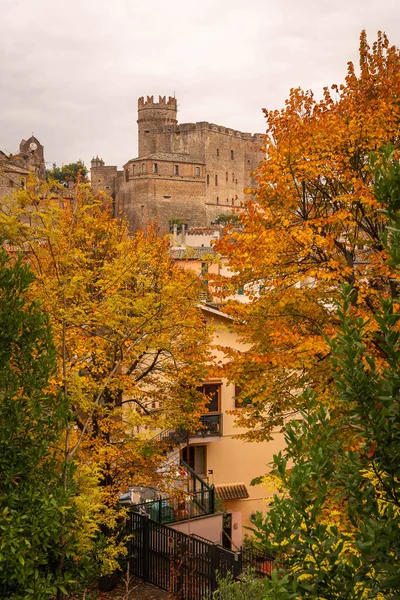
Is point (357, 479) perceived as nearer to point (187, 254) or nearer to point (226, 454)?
point (187, 254)

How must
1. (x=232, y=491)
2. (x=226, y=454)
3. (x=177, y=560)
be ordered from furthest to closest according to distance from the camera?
(x=226, y=454) → (x=232, y=491) → (x=177, y=560)

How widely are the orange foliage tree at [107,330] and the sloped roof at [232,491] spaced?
934 cm

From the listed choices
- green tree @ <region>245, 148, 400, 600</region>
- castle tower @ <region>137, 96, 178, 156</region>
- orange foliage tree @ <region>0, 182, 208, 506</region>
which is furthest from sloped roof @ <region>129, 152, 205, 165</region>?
green tree @ <region>245, 148, 400, 600</region>

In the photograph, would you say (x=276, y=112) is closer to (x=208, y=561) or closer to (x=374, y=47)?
(x=374, y=47)

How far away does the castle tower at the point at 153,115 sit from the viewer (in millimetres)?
125375

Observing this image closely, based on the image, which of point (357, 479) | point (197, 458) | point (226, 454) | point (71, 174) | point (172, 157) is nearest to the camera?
point (357, 479)

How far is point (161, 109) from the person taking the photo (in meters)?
127

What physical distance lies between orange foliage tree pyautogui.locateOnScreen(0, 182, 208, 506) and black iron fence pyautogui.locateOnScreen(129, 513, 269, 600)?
1.92 metres

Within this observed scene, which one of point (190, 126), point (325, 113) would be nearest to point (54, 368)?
point (325, 113)

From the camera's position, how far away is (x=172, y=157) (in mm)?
114125

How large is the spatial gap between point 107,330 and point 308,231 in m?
6.37

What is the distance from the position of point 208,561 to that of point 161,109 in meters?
→ 117

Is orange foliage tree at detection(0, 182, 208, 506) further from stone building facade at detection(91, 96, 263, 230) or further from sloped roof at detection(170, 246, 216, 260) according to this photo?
stone building facade at detection(91, 96, 263, 230)

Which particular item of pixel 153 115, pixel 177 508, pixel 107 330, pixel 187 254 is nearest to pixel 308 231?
pixel 187 254
